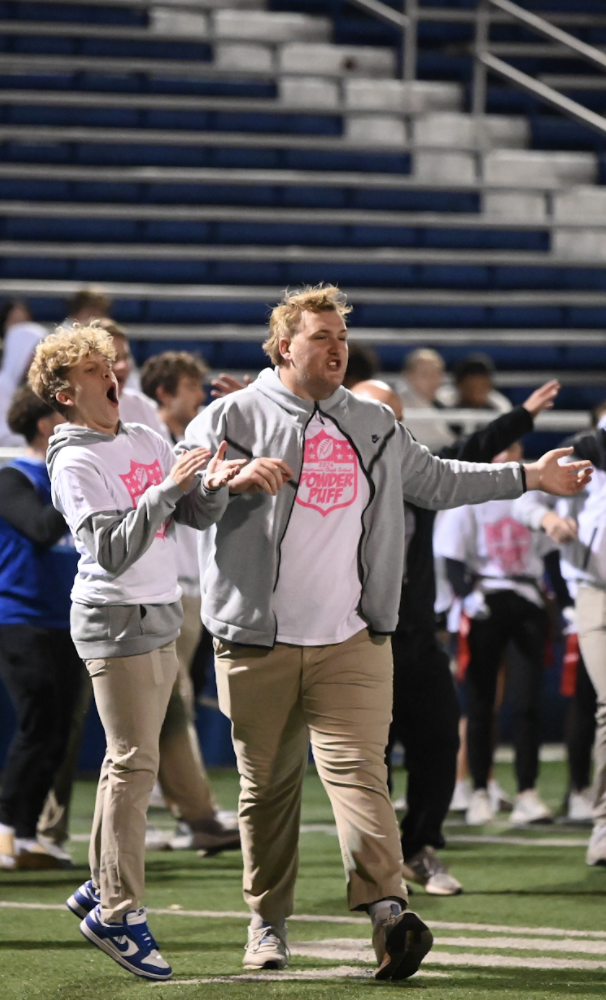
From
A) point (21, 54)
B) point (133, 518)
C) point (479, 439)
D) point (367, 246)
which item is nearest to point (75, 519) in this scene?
point (133, 518)

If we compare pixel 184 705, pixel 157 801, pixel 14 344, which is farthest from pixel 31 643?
pixel 14 344

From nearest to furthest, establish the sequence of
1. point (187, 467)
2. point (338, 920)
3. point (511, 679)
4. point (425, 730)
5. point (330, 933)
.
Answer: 1. point (187, 467)
2. point (330, 933)
3. point (338, 920)
4. point (425, 730)
5. point (511, 679)

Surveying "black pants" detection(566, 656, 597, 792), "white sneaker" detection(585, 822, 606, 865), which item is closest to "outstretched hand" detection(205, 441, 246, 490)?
"white sneaker" detection(585, 822, 606, 865)

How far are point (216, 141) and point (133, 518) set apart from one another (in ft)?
27.2

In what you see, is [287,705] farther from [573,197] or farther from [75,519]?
[573,197]

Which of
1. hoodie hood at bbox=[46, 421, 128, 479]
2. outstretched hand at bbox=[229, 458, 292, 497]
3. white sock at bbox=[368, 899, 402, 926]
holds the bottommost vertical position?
white sock at bbox=[368, 899, 402, 926]

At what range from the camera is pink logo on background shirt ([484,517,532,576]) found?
21.5ft

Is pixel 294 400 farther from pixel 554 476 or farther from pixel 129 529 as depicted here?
pixel 554 476

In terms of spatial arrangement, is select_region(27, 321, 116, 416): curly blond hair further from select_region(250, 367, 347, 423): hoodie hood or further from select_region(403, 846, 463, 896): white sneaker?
select_region(403, 846, 463, 896): white sneaker

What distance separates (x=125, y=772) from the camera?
3611 mm

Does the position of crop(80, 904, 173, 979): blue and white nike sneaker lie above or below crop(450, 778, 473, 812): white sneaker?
above

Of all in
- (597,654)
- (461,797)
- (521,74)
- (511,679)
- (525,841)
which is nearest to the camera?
(597,654)

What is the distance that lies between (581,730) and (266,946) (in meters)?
2.89

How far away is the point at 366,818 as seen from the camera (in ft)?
11.8
